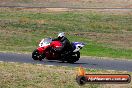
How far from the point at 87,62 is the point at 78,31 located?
731 inches

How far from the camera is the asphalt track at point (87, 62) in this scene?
21719 mm

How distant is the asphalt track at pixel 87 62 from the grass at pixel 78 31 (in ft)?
10.2

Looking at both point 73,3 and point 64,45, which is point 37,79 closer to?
point 64,45

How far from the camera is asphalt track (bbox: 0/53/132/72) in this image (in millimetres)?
21719

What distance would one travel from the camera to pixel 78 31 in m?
41.8

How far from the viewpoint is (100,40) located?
3697 cm

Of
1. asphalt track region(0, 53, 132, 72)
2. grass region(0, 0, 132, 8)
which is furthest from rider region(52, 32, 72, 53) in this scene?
grass region(0, 0, 132, 8)

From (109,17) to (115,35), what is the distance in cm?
1395

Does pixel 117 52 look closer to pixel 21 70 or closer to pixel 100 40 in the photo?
pixel 100 40

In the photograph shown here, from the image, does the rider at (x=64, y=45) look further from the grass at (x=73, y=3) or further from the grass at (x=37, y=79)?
the grass at (x=73, y=3)

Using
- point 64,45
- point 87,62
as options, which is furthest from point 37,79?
point 87,62

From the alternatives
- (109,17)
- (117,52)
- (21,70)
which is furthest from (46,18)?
(21,70)

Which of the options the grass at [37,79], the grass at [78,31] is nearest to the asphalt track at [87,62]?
the grass at [78,31]

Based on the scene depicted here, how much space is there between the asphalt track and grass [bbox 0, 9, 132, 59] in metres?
3.10
